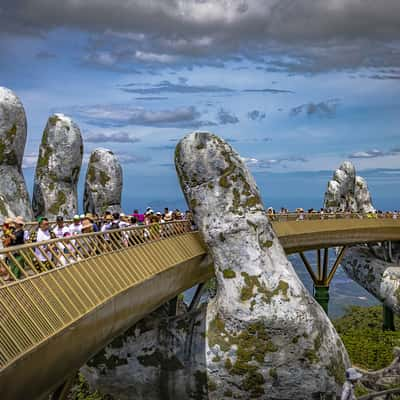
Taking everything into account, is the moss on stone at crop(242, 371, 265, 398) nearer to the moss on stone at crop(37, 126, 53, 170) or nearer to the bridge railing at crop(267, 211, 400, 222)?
the bridge railing at crop(267, 211, 400, 222)

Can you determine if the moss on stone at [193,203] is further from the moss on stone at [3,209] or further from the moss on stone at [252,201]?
the moss on stone at [3,209]

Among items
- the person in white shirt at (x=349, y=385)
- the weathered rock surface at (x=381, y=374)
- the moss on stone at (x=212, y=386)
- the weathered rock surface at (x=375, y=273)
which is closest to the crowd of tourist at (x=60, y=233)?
the moss on stone at (x=212, y=386)

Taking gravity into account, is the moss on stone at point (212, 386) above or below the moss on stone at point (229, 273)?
below

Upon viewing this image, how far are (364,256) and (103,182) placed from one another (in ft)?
57.6

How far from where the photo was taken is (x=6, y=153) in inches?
1159

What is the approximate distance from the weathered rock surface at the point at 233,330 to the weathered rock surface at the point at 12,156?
1093 centimetres

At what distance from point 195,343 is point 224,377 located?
1343 millimetres

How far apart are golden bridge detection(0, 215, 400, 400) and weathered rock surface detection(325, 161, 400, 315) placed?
60.4 ft

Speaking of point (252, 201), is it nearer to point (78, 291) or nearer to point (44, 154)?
point (78, 291)

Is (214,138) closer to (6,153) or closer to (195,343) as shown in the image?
(195,343)

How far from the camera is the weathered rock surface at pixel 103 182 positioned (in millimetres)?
36531

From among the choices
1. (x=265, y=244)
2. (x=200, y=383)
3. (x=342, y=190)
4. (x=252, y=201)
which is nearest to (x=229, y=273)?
(x=265, y=244)

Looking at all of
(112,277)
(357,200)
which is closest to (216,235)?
(112,277)

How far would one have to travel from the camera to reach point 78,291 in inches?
469
